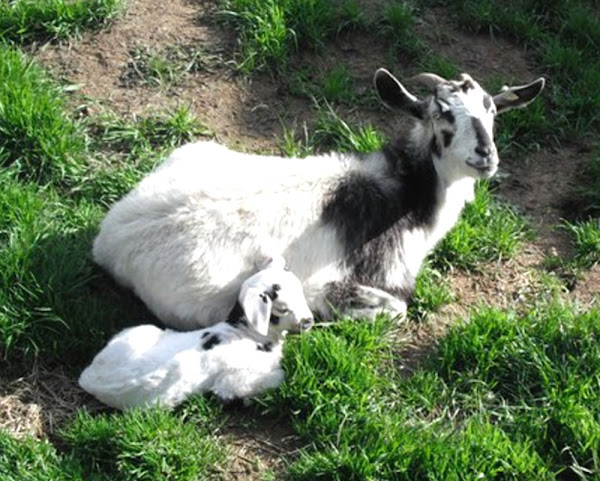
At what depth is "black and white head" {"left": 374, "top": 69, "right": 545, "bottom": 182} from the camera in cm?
575

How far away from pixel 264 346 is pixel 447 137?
150 cm

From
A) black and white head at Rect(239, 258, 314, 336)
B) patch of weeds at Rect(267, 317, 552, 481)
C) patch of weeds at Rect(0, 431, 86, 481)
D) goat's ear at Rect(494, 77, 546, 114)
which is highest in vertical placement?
goat's ear at Rect(494, 77, 546, 114)

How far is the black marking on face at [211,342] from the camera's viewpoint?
516 cm

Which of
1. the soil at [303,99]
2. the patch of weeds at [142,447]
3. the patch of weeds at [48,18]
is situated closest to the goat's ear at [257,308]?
the patch of weeds at [142,447]

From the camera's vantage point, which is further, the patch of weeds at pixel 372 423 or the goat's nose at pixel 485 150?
the goat's nose at pixel 485 150

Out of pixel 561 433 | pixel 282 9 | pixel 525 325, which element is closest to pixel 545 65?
pixel 282 9

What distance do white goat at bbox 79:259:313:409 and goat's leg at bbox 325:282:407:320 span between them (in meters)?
0.35

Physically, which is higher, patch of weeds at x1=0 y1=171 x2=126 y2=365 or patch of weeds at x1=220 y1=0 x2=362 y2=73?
patch of weeds at x1=220 y1=0 x2=362 y2=73

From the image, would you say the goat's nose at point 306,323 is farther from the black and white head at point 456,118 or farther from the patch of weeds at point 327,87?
the patch of weeds at point 327,87

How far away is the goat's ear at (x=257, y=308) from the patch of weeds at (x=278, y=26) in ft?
8.16

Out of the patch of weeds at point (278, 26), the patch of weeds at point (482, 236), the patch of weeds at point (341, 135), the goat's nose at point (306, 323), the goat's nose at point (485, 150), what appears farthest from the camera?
the patch of weeds at point (278, 26)

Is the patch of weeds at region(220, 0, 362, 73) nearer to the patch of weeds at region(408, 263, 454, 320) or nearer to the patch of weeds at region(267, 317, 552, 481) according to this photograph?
the patch of weeds at region(408, 263, 454, 320)

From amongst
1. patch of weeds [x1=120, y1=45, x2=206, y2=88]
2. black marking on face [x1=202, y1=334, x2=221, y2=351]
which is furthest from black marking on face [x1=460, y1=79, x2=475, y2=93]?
patch of weeds [x1=120, y1=45, x2=206, y2=88]

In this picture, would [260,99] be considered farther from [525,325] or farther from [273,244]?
[525,325]
